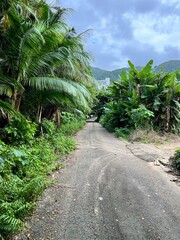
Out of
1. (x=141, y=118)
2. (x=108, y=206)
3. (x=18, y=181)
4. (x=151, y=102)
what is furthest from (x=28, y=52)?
(x=151, y=102)

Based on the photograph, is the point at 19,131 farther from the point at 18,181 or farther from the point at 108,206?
the point at 108,206

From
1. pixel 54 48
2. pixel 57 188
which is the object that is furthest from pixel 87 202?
pixel 54 48

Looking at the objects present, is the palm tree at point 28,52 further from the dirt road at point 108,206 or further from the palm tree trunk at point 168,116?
the palm tree trunk at point 168,116

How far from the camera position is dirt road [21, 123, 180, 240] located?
258cm

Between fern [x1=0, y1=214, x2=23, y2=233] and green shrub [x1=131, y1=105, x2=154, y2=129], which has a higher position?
green shrub [x1=131, y1=105, x2=154, y2=129]

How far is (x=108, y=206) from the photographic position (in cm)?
322

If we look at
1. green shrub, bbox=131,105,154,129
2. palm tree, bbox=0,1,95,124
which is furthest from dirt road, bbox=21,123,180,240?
green shrub, bbox=131,105,154,129

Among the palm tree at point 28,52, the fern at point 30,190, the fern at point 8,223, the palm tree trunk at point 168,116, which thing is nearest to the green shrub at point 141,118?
the palm tree trunk at point 168,116

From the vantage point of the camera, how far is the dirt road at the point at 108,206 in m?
2.58

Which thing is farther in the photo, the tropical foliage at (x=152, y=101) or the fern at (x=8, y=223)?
the tropical foliage at (x=152, y=101)

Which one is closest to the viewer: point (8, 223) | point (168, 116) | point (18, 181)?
point (8, 223)

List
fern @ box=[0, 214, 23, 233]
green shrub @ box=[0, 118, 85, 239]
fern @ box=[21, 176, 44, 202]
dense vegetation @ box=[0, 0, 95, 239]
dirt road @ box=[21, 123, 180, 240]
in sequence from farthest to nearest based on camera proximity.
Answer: dense vegetation @ box=[0, 0, 95, 239] → fern @ box=[21, 176, 44, 202] → dirt road @ box=[21, 123, 180, 240] → green shrub @ box=[0, 118, 85, 239] → fern @ box=[0, 214, 23, 233]

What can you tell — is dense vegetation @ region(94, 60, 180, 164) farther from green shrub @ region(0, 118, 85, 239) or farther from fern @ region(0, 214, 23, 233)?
fern @ region(0, 214, 23, 233)

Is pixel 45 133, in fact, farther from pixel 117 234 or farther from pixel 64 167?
pixel 117 234
